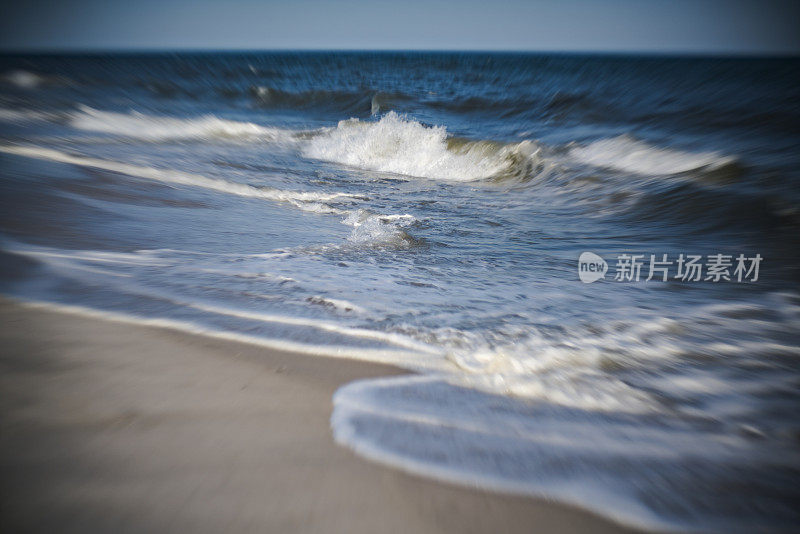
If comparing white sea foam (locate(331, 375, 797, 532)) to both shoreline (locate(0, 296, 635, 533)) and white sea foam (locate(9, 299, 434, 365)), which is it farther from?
white sea foam (locate(9, 299, 434, 365))

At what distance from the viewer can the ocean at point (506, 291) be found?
1.25 metres

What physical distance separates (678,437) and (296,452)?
4.00 feet

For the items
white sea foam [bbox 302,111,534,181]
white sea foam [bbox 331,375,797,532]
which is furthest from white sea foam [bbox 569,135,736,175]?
white sea foam [bbox 331,375,797,532]

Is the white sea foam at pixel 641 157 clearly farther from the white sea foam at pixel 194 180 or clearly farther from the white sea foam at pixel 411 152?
the white sea foam at pixel 194 180

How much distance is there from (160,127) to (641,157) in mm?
11467

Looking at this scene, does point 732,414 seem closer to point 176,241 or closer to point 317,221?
point 176,241

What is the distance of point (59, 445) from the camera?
105 cm

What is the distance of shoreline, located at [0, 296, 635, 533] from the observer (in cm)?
92

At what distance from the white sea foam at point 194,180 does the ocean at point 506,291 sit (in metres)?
0.06

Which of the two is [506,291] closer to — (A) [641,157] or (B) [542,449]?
(B) [542,449]

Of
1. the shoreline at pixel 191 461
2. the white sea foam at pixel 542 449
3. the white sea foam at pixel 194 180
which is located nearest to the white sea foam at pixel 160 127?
the white sea foam at pixel 194 180

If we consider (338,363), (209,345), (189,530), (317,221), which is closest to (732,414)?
(338,363)

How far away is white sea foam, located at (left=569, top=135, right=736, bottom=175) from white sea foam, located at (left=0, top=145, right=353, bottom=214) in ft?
15.8

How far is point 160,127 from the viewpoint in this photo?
11.3m
